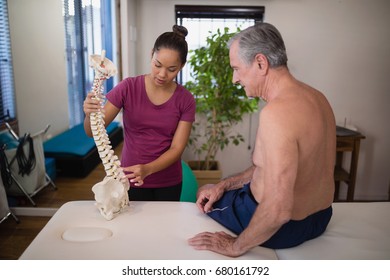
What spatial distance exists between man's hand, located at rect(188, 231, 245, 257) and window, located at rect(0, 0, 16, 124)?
1.67m

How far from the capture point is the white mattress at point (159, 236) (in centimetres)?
103

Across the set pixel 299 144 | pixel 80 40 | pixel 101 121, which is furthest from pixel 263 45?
pixel 80 40

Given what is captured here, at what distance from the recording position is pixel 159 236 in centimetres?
112

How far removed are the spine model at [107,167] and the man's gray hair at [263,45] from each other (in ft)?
1.56

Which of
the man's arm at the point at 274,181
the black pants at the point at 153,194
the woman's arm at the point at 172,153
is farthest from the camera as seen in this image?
the black pants at the point at 153,194

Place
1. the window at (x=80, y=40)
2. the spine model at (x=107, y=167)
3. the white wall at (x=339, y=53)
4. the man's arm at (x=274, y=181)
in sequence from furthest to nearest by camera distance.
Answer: the white wall at (x=339, y=53) < the window at (x=80, y=40) < the spine model at (x=107, y=167) < the man's arm at (x=274, y=181)

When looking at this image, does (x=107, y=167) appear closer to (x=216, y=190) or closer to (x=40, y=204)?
(x=216, y=190)

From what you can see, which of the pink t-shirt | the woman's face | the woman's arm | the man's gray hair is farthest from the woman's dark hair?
the man's gray hair

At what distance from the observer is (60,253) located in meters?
1.01

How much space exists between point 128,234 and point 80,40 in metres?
2.10

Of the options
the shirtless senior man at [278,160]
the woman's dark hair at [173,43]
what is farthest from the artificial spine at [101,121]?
the shirtless senior man at [278,160]

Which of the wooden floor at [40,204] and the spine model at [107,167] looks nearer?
the spine model at [107,167]

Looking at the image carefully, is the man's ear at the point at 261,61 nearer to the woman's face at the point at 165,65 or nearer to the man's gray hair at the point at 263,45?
the man's gray hair at the point at 263,45

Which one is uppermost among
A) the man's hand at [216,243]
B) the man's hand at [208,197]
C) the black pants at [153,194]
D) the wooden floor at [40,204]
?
the man's hand at [208,197]
